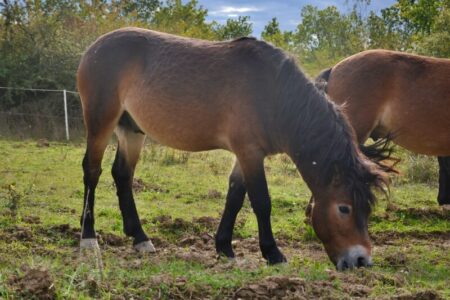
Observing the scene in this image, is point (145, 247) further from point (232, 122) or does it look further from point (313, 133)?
point (313, 133)

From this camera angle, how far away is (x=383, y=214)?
798cm

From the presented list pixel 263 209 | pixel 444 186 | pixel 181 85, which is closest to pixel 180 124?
pixel 181 85

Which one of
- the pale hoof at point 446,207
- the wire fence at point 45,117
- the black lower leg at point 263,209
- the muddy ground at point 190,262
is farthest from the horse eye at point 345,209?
the wire fence at point 45,117

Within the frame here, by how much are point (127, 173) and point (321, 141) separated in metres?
2.49

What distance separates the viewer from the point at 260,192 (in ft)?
17.4

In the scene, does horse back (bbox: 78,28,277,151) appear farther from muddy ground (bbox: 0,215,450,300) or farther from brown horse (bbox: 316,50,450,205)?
brown horse (bbox: 316,50,450,205)

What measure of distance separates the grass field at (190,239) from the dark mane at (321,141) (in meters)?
0.47

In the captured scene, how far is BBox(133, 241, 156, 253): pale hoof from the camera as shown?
6.11m

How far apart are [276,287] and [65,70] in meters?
16.9

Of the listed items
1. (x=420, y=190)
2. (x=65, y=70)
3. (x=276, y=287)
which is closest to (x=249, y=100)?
(x=276, y=287)

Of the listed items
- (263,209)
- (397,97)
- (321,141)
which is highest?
(397,97)

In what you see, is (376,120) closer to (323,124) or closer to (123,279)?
(323,124)

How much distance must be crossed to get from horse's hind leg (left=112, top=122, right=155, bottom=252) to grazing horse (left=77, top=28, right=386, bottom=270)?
11mm

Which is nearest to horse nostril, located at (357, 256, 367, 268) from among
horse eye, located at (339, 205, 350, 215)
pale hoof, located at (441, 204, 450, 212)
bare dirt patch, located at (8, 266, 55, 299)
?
horse eye, located at (339, 205, 350, 215)
